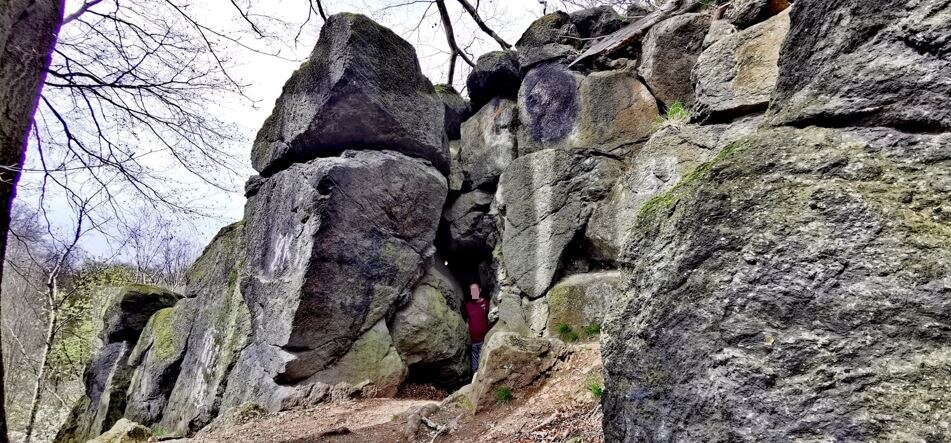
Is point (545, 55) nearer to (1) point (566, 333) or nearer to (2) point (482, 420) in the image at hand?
(1) point (566, 333)

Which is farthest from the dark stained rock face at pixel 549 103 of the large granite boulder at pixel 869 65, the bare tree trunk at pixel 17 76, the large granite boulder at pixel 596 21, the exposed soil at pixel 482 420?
the bare tree trunk at pixel 17 76

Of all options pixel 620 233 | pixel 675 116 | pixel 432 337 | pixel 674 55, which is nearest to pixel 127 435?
pixel 432 337

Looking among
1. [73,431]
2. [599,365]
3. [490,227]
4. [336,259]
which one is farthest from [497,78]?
[73,431]

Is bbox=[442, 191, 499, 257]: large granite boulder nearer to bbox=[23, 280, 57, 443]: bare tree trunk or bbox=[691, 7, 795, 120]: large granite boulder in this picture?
bbox=[691, 7, 795, 120]: large granite boulder

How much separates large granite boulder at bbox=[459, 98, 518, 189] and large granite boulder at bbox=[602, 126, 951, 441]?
8.01 m

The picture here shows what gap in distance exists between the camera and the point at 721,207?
2098 mm

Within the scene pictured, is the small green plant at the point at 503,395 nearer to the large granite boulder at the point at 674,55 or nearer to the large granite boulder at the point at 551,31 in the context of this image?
the large granite boulder at the point at 674,55

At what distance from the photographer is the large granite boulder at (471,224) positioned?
9.98 m

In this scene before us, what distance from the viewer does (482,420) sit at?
504 centimetres

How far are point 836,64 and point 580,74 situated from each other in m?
7.43

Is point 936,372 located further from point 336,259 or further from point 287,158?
point 287,158

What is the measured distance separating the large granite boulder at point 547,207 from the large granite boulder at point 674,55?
4.42ft

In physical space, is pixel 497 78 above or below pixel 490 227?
above

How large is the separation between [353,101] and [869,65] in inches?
302
